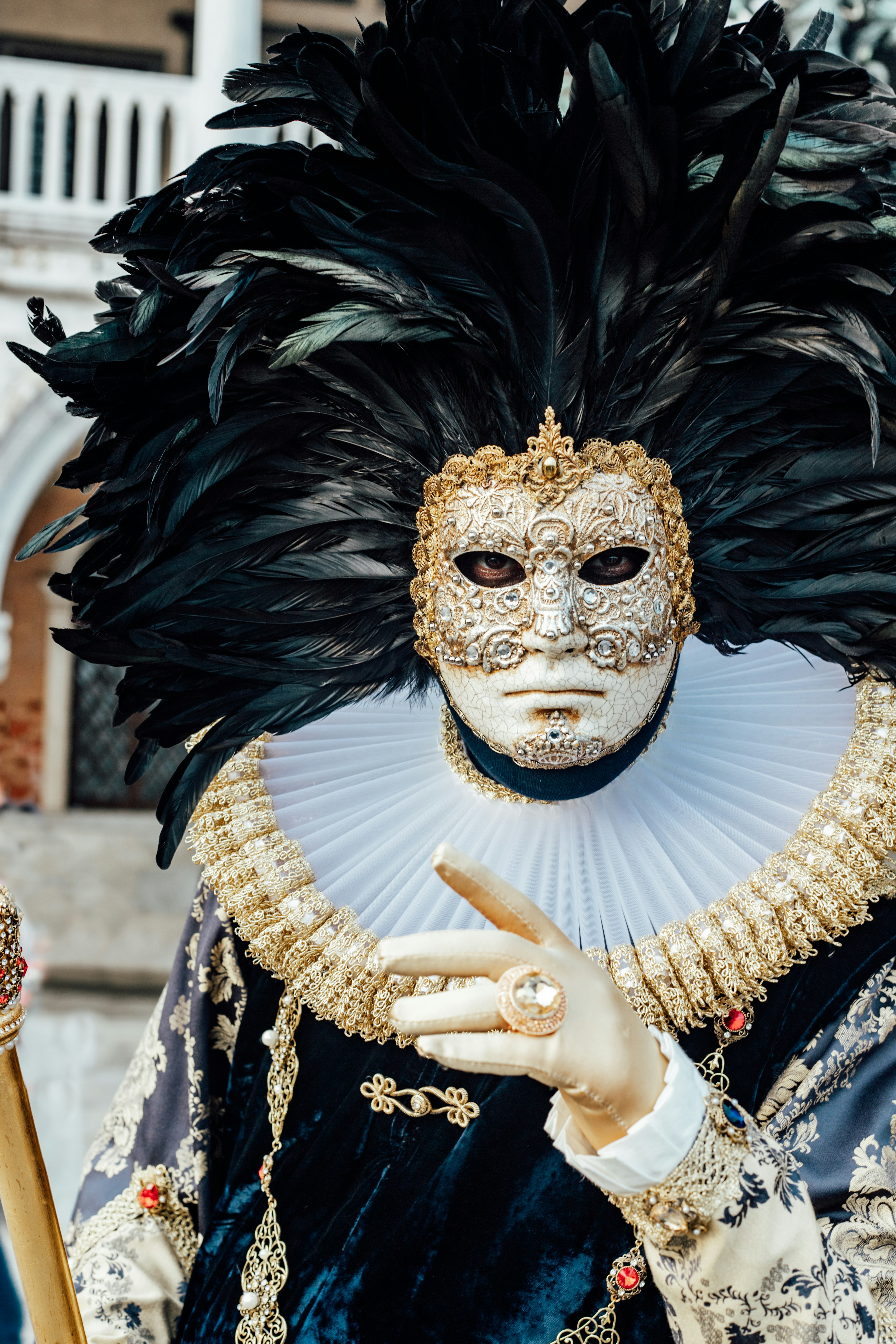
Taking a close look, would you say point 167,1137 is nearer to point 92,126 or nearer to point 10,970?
point 10,970

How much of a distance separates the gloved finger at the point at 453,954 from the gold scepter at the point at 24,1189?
0.39m

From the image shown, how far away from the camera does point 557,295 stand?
4.67ft

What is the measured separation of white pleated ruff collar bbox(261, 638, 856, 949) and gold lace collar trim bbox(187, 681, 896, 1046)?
3 centimetres

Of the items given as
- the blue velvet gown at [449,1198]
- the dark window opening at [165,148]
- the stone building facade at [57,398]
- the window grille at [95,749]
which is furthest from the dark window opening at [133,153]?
the blue velvet gown at [449,1198]

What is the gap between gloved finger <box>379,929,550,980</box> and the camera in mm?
1021

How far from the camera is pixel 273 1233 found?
152 centimetres

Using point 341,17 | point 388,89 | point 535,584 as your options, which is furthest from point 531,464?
point 341,17

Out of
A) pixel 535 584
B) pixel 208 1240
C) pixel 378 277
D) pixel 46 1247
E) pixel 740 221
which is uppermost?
pixel 740 221

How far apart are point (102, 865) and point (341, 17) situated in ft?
19.0

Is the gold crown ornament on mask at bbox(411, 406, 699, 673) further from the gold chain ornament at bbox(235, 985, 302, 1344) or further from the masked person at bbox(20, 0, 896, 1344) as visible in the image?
the gold chain ornament at bbox(235, 985, 302, 1344)

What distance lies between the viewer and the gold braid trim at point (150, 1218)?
164 cm

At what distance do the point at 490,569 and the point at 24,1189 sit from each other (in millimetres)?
816

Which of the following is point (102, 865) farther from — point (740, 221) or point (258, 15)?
point (740, 221)

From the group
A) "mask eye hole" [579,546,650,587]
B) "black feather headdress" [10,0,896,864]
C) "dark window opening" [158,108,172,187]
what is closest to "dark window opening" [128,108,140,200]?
"dark window opening" [158,108,172,187]
